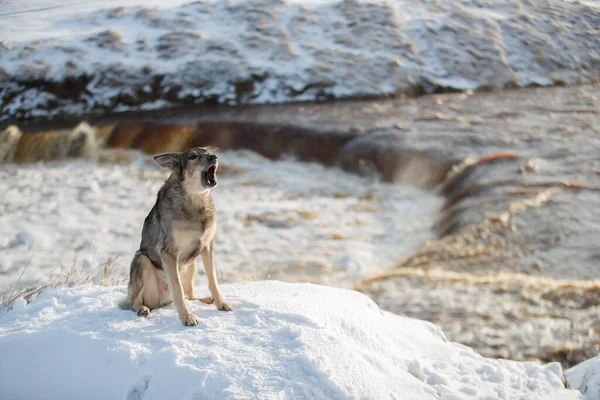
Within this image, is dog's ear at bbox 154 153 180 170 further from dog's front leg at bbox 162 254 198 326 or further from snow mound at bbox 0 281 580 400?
snow mound at bbox 0 281 580 400

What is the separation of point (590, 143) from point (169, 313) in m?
11.1

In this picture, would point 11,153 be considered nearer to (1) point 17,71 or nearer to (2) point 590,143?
(1) point 17,71

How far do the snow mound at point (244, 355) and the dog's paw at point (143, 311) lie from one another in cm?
4

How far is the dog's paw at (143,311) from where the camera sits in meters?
3.90

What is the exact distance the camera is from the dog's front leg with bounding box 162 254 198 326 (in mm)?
3760

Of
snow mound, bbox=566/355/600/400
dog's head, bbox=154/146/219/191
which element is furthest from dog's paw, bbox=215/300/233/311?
snow mound, bbox=566/355/600/400

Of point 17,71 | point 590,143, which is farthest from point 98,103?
point 590,143

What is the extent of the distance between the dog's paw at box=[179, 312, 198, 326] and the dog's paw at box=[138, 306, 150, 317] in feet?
0.96

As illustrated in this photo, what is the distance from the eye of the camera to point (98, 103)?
17.1m

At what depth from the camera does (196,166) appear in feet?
12.4

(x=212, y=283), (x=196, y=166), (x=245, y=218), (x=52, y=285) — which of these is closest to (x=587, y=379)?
(x=212, y=283)

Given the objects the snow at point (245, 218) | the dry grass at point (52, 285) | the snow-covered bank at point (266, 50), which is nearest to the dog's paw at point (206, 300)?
the dry grass at point (52, 285)

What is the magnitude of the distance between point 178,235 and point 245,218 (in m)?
6.62

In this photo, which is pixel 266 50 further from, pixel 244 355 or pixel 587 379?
pixel 244 355
